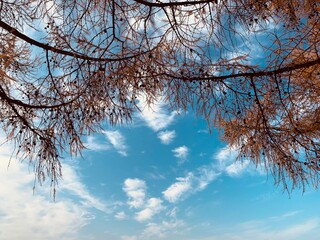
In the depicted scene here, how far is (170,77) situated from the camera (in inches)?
133

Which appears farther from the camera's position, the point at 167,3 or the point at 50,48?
the point at 50,48

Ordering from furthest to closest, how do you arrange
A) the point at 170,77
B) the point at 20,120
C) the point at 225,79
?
the point at 20,120
the point at 170,77
the point at 225,79

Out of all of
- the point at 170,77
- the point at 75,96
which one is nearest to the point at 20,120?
the point at 75,96

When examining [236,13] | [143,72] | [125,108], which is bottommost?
[125,108]

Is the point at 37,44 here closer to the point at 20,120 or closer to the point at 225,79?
the point at 20,120

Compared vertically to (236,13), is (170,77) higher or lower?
lower

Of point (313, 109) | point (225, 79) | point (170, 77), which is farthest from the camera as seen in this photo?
point (313, 109)

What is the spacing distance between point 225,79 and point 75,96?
150 centimetres

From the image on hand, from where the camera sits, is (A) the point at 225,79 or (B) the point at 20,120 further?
(B) the point at 20,120

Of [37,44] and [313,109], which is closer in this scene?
[37,44]

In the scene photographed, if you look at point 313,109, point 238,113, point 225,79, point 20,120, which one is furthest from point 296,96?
point 20,120

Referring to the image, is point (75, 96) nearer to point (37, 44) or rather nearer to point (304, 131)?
point (37, 44)

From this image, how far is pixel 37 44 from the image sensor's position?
3268 mm

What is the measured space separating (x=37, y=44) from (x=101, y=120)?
958 millimetres
